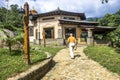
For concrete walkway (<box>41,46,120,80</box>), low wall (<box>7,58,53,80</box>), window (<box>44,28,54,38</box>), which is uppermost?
window (<box>44,28,54,38</box>)

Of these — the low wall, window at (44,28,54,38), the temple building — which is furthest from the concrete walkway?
window at (44,28,54,38)

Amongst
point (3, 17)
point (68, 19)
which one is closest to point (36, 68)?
point (68, 19)

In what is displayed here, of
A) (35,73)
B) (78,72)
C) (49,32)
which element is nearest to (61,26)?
(49,32)

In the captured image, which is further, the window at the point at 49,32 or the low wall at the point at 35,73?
the window at the point at 49,32

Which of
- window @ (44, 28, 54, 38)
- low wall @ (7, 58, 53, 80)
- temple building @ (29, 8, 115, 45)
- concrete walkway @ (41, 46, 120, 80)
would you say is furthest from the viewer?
window @ (44, 28, 54, 38)

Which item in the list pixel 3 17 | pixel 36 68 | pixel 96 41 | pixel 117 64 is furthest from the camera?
pixel 3 17

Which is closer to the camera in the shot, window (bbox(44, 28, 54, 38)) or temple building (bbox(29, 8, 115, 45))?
temple building (bbox(29, 8, 115, 45))

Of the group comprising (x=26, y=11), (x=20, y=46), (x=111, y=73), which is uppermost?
(x=26, y=11)

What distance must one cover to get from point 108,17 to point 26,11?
44.3m

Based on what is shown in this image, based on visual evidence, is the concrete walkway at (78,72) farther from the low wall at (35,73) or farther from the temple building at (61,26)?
the temple building at (61,26)

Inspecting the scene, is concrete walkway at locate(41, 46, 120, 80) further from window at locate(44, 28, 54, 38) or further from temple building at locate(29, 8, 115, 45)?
window at locate(44, 28, 54, 38)

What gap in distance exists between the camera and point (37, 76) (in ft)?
34.7

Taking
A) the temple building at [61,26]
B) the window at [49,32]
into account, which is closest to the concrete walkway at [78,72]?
the temple building at [61,26]

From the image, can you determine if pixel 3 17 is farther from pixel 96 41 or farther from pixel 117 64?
pixel 117 64
